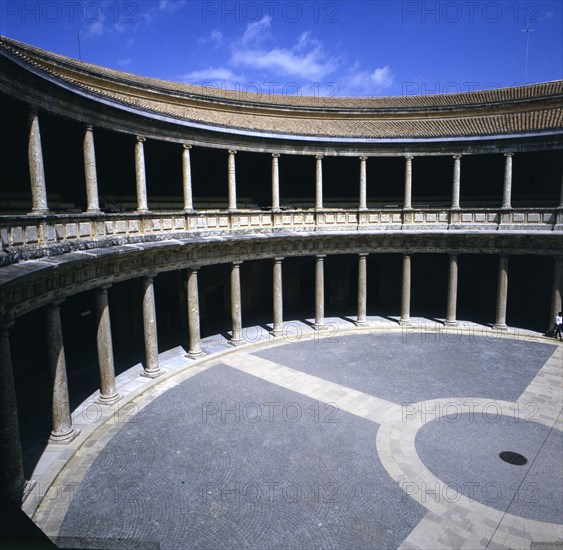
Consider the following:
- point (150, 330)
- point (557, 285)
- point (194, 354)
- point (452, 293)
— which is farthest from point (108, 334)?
point (557, 285)

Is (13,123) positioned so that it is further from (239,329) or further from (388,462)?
(388,462)

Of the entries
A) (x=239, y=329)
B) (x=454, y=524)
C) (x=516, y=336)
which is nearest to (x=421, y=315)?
(x=516, y=336)

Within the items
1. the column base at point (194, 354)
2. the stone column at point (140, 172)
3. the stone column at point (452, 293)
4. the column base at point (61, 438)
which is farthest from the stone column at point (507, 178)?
the column base at point (61, 438)

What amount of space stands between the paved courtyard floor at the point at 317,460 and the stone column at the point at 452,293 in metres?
6.05

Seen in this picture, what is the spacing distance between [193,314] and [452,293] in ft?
49.7

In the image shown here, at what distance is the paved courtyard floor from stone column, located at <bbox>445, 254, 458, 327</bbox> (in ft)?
19.8

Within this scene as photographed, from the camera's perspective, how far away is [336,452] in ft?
43.8

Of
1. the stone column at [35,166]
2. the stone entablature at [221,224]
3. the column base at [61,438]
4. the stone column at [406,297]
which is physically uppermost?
the stone column at [35,166]

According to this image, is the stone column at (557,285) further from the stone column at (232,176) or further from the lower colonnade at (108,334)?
the stone column at (232,176)

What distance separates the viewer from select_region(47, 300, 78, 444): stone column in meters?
13.0

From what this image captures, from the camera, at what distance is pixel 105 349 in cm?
1589

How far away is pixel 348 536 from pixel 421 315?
69.4ft

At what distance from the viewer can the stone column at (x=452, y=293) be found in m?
25.8

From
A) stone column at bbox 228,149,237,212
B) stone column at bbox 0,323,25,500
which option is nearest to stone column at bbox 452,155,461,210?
stone column at bbox 228,149,237,212
